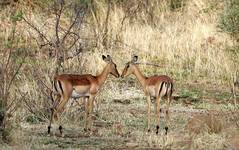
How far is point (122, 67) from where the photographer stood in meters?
15.6

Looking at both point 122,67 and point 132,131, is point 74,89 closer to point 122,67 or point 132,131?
point 132,131

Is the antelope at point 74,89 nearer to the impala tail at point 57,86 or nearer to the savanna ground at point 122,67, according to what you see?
the impala tail at point 57,86

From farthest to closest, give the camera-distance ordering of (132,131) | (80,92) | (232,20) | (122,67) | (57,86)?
(232,20), (122,67), (132,131), (80,92), (57,86)

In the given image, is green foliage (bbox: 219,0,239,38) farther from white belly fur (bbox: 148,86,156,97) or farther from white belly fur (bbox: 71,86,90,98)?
white belly fur (bbox: 71,86,90,98)

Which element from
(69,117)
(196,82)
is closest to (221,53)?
(196,82)

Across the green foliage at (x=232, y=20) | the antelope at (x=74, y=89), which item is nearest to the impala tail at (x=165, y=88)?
the antelope at (x=74, y=89)

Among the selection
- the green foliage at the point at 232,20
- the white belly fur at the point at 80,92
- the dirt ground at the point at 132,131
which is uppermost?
the green foliage at the point at 232,20

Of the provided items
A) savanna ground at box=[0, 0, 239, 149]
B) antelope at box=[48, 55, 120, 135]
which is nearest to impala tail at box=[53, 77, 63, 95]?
antelope at box=[48, 55, 120, 135]

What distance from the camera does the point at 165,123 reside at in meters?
11.1

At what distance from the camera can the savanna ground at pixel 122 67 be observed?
9797 mm

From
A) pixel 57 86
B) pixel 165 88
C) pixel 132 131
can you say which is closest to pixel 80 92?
pixel 57 86

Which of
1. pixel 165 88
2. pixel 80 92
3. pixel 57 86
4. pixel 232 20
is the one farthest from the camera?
pixel 232 20

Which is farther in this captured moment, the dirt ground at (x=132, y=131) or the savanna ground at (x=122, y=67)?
the savanna ground at (x=122, y=67)

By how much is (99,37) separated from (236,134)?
311 inches
